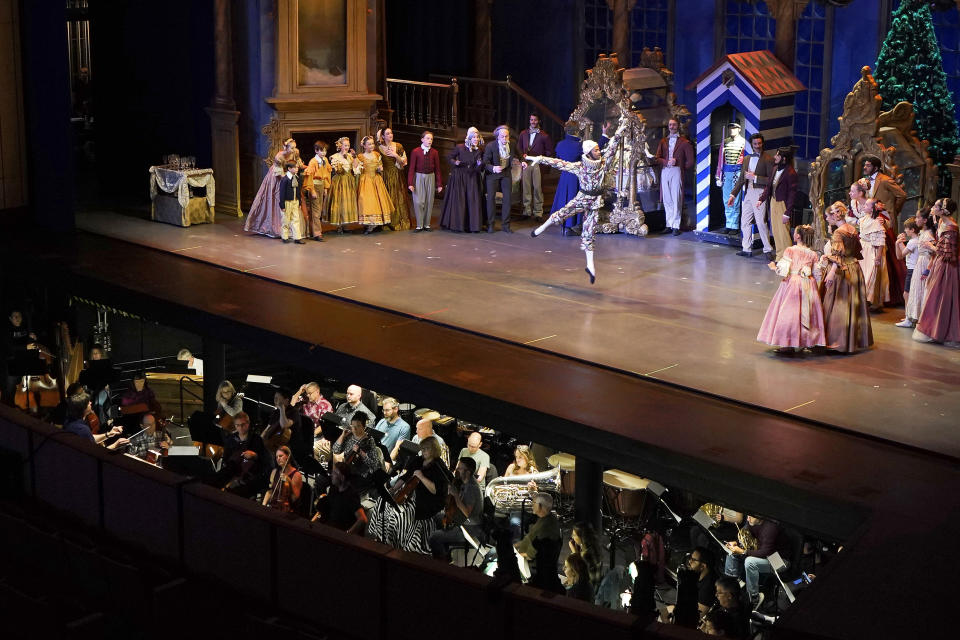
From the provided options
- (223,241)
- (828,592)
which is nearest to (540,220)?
(223,241)

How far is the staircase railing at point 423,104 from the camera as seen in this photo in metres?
18.2

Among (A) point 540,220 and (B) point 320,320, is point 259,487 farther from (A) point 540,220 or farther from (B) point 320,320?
(A) point 540,220

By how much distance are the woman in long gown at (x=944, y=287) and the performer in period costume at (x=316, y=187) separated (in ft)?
21.5

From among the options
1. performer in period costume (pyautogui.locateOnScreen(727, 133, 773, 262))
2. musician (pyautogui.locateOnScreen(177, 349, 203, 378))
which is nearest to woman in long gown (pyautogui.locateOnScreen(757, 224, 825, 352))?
performer in period costume (pyautogui.locateOnScreen(727, 133, 773, 262))

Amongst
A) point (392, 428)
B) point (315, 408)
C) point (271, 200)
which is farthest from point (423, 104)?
point (392, 428)

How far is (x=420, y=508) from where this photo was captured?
32.8 ft

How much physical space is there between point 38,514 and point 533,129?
8315 millimetres

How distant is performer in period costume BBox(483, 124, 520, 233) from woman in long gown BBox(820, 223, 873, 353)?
5.16 metres

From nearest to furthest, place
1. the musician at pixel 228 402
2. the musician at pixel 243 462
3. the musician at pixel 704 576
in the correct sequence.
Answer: the musician at pixel 704 576
the musician at pixel 243 462
the musician at pixel 228 402

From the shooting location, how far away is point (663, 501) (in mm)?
10930

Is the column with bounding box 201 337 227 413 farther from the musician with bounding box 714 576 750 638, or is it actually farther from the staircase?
the musician with bounding box 714 576 750 638

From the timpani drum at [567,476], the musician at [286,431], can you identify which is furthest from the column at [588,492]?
the musician at [286,431]

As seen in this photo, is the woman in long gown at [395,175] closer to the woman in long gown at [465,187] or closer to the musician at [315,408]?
the woman in long gown at [465,187]

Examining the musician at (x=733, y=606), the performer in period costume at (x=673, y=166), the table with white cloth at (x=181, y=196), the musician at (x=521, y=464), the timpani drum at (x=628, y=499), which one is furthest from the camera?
the table with white cloth at (x=181, y=196)
